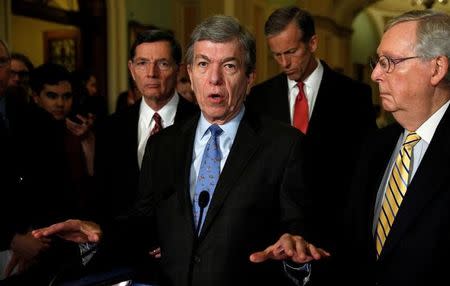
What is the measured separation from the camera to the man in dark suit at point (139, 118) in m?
2.96

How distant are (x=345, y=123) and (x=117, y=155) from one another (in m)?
1.10

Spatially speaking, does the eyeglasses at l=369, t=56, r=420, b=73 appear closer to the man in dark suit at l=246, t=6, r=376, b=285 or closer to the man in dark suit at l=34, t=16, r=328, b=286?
the man in dark suit at l=34, t=16, r=328, b=286

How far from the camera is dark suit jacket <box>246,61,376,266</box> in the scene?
3134mm

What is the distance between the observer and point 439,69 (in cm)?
196

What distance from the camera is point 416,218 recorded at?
188 cm

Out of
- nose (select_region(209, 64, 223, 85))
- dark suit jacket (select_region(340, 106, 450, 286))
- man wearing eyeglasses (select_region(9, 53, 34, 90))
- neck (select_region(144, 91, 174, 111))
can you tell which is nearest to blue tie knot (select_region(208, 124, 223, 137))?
nose (select_region(209, 64, 223, 85))

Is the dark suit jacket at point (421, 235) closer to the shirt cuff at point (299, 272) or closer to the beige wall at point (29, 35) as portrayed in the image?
the shirt cuff at point (299, 272)

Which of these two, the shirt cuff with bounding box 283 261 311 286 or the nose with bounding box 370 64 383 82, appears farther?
the nose with bounding box 370 64 383 82

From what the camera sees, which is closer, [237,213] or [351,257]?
[237,213]

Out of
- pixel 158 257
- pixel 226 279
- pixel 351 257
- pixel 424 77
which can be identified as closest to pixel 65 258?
pixel 158 257

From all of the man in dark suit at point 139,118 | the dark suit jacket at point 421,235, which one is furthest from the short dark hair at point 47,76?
the dark suit jacket at point 421,235

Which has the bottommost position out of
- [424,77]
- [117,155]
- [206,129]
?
[117,155]

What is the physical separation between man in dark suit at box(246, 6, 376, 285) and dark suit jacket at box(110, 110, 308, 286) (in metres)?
1.14

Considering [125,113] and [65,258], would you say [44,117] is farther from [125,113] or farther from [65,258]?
[65,258]
